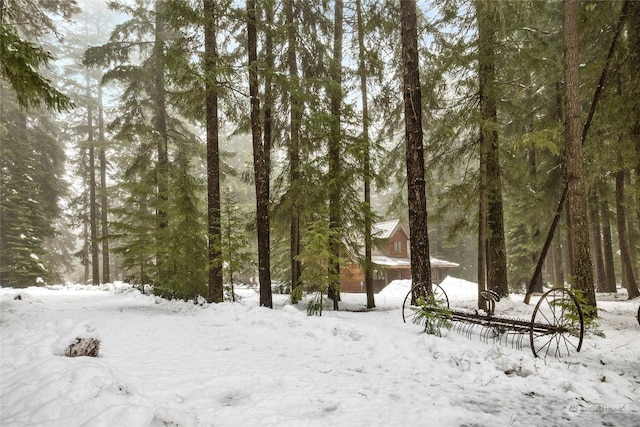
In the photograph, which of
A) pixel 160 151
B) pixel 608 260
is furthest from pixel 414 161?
pixel 608 260

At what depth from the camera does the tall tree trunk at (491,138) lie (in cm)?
1064

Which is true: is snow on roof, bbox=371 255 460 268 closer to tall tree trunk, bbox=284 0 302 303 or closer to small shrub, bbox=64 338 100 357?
tall tree trunk, bbox=284 0 302 303

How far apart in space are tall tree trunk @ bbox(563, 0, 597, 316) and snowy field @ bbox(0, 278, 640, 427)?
1315 millimetres

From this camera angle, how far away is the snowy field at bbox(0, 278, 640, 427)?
3.61 meters

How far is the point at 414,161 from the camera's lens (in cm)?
952

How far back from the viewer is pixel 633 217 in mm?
18328

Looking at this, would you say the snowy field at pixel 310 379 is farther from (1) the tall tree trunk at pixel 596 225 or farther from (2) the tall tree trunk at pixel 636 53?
(1) the tall tree trunk at pixel 596 225

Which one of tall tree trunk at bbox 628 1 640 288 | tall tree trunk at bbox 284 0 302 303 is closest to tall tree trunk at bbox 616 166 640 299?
tall tree trunk at bbox 628 1 640 288

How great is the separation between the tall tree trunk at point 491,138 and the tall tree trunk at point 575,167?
1940 millimetres

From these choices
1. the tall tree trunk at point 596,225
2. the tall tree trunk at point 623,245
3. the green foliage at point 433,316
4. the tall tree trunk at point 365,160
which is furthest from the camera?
the tall tree trunk at point 596,225

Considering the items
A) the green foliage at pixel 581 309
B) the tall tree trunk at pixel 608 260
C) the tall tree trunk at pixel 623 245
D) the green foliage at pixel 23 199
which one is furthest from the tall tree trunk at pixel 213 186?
the tall tree trunk at pixel 608 260

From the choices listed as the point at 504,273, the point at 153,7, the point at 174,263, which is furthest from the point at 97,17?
the point at 504,273

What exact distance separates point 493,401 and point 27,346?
6.98 metres

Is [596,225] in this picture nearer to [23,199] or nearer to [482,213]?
[482,213]
